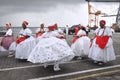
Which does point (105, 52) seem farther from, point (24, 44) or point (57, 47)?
point (24, 44)

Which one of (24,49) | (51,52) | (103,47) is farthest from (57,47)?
(24,49)

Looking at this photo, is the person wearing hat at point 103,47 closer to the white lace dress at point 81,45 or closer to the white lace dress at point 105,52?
the white lace dress at point 105,52

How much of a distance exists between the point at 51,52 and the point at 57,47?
12.7 inches

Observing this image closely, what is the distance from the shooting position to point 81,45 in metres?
13.0

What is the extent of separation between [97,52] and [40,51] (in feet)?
9.38

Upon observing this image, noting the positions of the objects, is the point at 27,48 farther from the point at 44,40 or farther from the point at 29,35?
the point at 44,40

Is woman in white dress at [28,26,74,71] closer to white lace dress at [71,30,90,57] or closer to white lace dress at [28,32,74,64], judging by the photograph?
white lace dress at [28,32,74,64]

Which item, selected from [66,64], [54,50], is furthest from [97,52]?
[54,50]

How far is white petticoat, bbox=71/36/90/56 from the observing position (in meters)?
13.0

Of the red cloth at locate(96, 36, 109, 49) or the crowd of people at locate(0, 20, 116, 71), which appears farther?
the red cloth at locate(96, 36, 109, 49)

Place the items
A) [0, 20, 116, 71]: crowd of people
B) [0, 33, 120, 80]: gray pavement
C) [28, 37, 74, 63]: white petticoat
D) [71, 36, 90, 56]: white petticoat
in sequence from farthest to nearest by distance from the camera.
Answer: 1. [71, 36, 90, 56]: white petticoat
2. [0, 20, 116, 71]: crowd of people
3. [28, 37, 74, 63]: white petticoat
4. [0, 33, 120, 80]: gray pavement

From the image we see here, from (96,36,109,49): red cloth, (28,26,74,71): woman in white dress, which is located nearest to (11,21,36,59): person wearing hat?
(28,26,74,71): woman in white dress

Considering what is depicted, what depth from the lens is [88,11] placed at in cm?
9094

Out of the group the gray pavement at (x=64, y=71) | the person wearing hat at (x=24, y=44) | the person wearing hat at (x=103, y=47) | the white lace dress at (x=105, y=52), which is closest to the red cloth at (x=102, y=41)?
the person wearing hat at (x=103, y=47)
